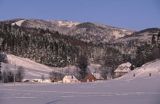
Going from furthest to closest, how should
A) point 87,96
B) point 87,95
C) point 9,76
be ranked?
point 9,76 → point 87,95 → point 87,96

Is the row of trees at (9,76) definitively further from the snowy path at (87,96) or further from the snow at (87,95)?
the snowy path at (87,96)

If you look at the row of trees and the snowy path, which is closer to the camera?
the snowy path

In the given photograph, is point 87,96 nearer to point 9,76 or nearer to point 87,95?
point 87,95

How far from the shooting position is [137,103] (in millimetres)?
18484

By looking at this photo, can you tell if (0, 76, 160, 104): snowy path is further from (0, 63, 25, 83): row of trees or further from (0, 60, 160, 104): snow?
(0, 63, 25, 83): row of trees

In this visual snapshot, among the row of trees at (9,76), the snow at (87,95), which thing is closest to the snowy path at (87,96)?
the snow at (87,95)

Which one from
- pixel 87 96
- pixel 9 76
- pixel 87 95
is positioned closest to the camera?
pixel 87 96

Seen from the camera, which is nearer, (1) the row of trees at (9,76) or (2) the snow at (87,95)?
(2) the snow at (87,95)

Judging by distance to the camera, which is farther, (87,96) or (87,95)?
(87,95)

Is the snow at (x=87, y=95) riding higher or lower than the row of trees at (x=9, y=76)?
lower

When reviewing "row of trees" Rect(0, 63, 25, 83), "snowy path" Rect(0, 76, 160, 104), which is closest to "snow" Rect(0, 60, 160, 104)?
"snowy path" Rect(0, 76, 160, 104)

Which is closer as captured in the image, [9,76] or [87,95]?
[87,95]

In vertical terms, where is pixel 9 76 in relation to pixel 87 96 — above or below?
above

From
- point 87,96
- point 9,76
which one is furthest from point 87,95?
point 9,76
